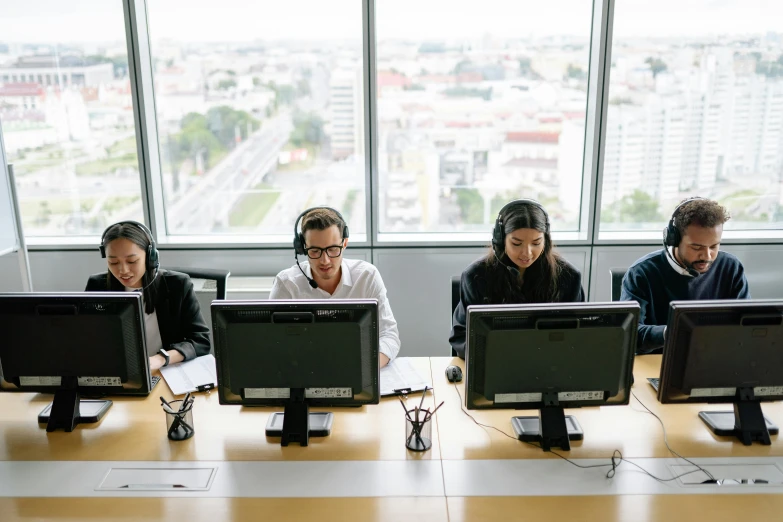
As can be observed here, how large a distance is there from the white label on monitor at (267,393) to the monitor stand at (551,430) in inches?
26.6

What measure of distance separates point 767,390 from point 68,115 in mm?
3537

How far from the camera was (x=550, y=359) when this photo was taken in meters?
1.72

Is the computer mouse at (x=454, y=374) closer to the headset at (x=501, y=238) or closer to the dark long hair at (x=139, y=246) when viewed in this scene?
the headset at (x=501, y=238)

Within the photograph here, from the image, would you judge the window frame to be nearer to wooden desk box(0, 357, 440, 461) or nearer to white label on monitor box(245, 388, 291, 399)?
wooden desk box(0, 357, 440, 461)

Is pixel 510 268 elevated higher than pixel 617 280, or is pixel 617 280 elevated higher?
pixel 510 268

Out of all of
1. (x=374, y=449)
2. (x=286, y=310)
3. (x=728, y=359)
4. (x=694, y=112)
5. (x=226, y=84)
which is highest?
(x=226, y=84)

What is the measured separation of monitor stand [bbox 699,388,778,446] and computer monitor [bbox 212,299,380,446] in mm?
1003

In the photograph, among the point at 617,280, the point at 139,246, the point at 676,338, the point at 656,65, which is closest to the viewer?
the point at 676,338

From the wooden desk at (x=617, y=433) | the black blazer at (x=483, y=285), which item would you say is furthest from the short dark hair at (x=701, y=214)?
the wooden desk at (x=617, y=433)

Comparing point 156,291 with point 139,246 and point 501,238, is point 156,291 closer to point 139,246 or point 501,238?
point 139,246

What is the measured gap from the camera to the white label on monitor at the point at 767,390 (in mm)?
1781

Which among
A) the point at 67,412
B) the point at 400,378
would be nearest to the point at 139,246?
the point at 67,412

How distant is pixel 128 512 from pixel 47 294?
0.68 metres

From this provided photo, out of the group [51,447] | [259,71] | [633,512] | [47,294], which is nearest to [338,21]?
[259,71]
